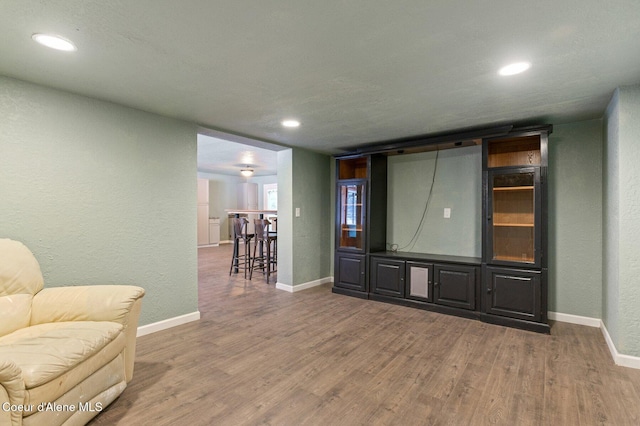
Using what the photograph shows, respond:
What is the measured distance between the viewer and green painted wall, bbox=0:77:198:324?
2463mm

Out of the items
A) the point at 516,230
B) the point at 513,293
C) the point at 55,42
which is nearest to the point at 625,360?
the point at 513,293

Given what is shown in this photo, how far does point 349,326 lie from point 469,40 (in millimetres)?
2819

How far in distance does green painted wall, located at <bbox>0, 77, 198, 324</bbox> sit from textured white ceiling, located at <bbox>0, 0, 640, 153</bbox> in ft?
0.76

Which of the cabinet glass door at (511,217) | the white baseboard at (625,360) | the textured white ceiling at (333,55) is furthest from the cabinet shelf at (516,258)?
the textured white ceiling at (333,55)

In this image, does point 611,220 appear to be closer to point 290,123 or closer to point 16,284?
point 290,123

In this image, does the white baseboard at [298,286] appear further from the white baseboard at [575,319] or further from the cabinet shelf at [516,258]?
the white baseboard at [575,319]

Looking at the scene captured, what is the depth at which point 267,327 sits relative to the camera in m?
3.38

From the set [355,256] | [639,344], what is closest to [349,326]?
[355,256]

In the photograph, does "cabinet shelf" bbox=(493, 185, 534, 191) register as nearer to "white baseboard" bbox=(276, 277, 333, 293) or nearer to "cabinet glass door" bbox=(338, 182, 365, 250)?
"cabinet glass door" bbox=(338, 182, 365, 250)

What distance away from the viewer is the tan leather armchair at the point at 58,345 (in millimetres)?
1460

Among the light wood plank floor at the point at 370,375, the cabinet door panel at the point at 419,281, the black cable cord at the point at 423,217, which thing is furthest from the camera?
the black cable cord at the point at 423,217

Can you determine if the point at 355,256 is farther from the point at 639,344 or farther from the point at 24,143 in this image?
the point at 24,143

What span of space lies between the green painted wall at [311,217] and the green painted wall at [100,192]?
175 cm

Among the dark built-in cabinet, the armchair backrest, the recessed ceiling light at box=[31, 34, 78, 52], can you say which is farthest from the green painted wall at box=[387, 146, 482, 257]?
the armchair backrest
